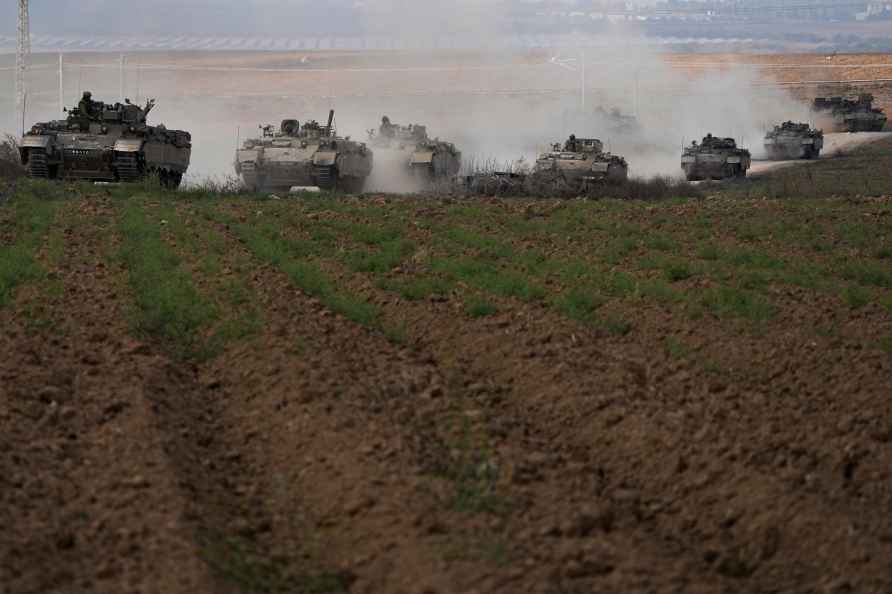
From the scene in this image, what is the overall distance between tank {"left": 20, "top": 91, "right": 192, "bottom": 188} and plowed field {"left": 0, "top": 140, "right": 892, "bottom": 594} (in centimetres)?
1248

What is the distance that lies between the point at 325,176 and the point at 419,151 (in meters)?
6.14

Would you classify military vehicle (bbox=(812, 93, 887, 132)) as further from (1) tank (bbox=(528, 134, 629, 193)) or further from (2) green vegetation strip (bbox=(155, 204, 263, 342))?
(2) green vegetation strip (bbox=(155, 204, 263, 342))

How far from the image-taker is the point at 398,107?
7638cm

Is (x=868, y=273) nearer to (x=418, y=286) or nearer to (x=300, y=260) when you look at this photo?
(x=418, y=286)

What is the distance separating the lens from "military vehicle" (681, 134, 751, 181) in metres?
42.6

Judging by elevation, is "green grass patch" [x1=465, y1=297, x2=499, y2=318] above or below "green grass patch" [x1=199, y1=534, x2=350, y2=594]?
above

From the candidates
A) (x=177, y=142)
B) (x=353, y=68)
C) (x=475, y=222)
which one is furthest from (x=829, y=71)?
(x=475, y=222)

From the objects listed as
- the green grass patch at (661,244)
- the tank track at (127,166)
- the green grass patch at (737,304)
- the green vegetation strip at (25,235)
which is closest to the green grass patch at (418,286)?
the green grass patch at (737,304)

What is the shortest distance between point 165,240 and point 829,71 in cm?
8838

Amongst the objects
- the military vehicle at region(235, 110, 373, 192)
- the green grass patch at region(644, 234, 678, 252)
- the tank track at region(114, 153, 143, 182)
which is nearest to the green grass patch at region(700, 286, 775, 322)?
the green grass patch at region(644, 234, 678, 252)

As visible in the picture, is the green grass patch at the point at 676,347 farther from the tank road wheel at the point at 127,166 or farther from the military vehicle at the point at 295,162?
the military vehicle at the point at 295,162

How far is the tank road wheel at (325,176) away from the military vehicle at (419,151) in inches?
199

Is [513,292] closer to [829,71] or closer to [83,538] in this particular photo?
[83,538]

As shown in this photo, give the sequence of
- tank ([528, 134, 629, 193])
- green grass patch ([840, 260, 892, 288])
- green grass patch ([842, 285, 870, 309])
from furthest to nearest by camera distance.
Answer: tank ([528, 134, 629, 193]), green grass patch ([840, 260, 892, 288]), green grass patch ([842, 285, 870, 309])
